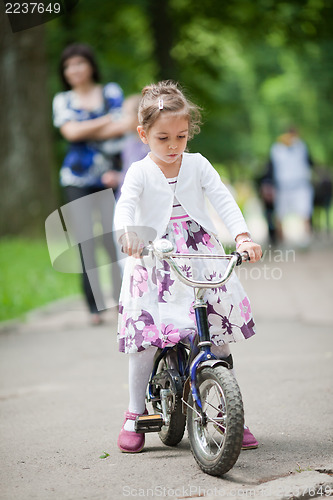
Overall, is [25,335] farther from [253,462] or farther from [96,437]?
[253,462]

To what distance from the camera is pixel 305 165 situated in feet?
43.7

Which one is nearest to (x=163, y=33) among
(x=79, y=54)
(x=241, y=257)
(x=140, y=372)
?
(x=79, y=54)

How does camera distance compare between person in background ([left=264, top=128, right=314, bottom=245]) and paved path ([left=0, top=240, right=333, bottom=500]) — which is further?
person in background ([left=264, top=128, right=314, bottom=245])

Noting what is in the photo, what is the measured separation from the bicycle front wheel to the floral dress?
0.94 feet

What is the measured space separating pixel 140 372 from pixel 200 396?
0.41 meters

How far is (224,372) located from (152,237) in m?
0.74

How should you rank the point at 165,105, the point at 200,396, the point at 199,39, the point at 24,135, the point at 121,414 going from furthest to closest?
the point at 199,39
the point at 24,135
the point at 121,414
the point at 165,105
the point at 200,396

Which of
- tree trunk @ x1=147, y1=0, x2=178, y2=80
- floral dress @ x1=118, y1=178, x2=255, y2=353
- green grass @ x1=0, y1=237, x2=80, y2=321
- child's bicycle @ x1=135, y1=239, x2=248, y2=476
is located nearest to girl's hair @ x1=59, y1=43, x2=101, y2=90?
green grass @ x1=0, y1=237, x2=80, y2=321

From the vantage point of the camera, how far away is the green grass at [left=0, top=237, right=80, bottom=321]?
326 inches

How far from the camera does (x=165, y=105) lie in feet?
11.6

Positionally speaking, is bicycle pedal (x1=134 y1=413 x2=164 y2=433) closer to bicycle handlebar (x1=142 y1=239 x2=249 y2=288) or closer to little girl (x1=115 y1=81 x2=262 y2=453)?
little girl (x1=115 y1=81 x2=262 y2=453)

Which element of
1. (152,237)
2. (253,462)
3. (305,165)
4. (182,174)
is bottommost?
(253,462)

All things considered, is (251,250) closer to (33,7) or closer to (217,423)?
(217,423)

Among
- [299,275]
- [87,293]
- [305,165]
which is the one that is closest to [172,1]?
[305,165]
